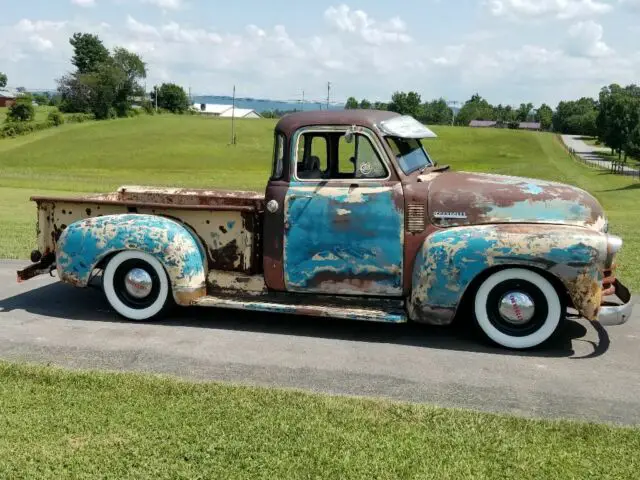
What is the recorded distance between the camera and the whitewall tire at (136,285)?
6547 millimetres

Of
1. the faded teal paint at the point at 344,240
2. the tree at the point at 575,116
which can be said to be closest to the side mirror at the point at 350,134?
the faded teal paint at the point at 344,240

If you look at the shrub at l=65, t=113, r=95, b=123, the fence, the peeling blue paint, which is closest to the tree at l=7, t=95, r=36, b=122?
the shrub at l=65, t=113, r=95, b=123

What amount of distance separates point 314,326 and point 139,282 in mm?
1743

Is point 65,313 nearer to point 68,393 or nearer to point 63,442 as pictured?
point 68,393

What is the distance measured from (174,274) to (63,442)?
2671mm

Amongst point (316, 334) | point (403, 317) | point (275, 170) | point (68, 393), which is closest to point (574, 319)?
point (403, 317)

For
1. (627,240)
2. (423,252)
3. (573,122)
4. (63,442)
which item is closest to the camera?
(63,442)

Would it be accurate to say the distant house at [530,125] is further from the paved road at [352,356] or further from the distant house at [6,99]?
the paved road at [352,356]

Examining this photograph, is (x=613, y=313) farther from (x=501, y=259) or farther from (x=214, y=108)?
(x=214, y=108)

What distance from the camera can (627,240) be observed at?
1152cm

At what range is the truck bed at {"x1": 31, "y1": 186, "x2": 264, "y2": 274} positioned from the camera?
6.52 m

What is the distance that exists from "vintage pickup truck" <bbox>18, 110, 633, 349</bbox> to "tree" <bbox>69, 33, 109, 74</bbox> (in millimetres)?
138340

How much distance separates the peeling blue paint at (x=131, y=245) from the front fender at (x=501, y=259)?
2137 millimetres

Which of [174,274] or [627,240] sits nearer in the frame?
[174,274]
